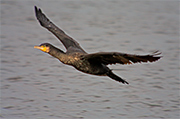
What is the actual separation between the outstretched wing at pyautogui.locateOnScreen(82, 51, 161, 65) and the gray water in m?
1.08

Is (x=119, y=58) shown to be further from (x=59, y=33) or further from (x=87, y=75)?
(x=87, y=75)

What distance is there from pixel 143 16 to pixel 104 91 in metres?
7.69

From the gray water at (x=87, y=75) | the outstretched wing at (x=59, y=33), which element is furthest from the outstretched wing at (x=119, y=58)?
the outstretched wing at (x=59, y=33)

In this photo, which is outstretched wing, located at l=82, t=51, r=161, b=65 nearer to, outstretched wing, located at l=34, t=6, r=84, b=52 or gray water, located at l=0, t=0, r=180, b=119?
gray water, located at l=0, t=0, r=180, b=119

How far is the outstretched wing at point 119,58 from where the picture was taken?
226 inches

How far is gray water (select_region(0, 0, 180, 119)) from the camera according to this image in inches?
287

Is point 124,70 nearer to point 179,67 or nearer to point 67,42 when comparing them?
Answer: point 179,67

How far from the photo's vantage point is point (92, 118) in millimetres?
6836

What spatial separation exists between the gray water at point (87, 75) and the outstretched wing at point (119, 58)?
3.54ft

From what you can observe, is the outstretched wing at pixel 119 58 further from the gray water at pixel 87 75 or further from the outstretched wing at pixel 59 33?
Answer: the outstretched wing at pixel 59 33

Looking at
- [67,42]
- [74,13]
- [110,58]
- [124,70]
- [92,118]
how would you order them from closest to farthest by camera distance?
[110,58] < [92,118] < [67,42] < [124,70] < [74,13]

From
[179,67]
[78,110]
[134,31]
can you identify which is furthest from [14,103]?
[134,31]

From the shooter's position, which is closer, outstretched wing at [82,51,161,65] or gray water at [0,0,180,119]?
outstretched wing at [82,51,161,65]

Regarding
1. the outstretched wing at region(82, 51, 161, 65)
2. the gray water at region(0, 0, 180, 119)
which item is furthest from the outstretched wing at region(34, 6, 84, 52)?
the outstretched wing at region(82, 51, 161, 65)
